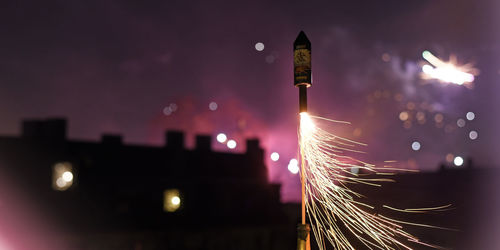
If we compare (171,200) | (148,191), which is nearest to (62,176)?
(148,191)

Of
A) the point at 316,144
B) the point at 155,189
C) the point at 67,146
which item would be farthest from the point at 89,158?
the point at 316,144

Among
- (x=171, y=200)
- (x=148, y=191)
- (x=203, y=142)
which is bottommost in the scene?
(x=171, y=200)

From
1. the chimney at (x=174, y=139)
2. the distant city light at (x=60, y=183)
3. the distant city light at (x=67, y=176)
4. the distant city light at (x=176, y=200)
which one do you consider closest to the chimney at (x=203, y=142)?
the chimney at (x=174, y=139)

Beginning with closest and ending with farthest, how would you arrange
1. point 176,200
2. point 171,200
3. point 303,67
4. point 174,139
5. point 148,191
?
point 303,67 < point 148,191 < point 171,200 < point 176,200 < point 174,139

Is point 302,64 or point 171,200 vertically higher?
point 302,64

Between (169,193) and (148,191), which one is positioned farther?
(169,193)

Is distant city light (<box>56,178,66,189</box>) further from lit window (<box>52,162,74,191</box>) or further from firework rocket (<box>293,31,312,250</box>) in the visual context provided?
firework rocket (<box>293,31,312,250</box>)

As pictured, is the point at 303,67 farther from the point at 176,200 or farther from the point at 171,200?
the point at 176,200

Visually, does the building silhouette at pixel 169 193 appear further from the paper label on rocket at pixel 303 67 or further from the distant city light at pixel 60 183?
the paper label on rocket at pixel 303 67
